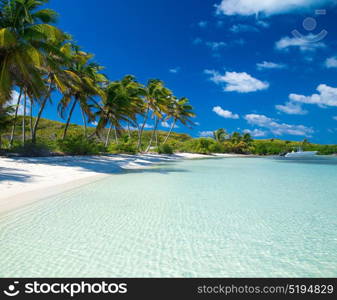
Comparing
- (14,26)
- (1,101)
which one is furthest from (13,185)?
(14,26)

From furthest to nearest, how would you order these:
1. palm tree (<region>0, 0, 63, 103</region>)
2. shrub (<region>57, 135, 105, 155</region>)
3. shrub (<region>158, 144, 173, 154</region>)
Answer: shrub (<region>158, 144, 173, 154</region>) → shrub (<region>57, 135, 105, 155</region>) → palm tree (<region>0, 0, 63, 103</region>)

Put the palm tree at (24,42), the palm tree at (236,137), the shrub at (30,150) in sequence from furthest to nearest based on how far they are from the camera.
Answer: the palm tree at (236,137)
the shrub at (30,150)
the palm tree at (24,42)

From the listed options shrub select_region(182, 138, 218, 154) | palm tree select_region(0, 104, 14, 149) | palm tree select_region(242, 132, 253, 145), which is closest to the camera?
palm tree select_region(0, 104, 14, 149)

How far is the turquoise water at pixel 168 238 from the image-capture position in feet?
7.88

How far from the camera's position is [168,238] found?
3275 mm

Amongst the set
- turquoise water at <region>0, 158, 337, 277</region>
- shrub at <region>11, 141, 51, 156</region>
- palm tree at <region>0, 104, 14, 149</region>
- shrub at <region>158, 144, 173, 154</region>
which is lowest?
turquoise water at <region>0, 158, 337, 277</region>

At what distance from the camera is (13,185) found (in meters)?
6.00

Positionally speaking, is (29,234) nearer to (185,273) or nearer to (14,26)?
(185,273)

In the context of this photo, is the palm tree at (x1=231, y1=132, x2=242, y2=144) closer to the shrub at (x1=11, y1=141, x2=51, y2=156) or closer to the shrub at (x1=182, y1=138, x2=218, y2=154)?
the shrub at (x1=182, y1=138, x2=218, y2=154)

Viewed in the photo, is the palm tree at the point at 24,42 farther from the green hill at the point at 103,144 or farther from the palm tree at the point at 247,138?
the palm tree at the point at 247,138

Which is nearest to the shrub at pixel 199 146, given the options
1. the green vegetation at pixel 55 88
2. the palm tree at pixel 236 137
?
the green vegetation at pixel 55 88

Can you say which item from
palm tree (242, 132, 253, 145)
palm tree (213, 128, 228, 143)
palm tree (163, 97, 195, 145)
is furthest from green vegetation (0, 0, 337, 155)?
palm tree (242, 132, 253, 145)

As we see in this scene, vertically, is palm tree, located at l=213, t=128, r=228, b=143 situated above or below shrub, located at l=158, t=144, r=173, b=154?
above

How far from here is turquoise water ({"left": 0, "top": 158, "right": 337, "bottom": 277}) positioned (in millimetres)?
2402
